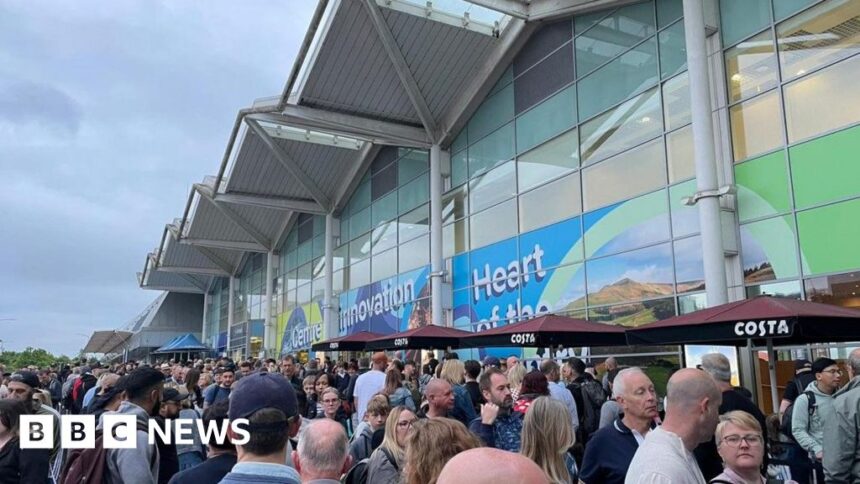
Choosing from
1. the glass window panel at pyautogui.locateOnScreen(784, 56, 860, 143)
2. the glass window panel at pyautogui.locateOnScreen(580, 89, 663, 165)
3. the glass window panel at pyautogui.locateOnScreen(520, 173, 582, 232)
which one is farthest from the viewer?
the glass window panel at pyautogui.locateOnScreen(520, 173, 582, 232)

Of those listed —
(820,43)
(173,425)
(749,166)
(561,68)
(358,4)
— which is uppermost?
(358,4)

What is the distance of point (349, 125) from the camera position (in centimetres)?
1903

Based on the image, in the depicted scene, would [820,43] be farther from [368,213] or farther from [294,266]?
[294,266]

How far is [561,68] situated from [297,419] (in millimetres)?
14126

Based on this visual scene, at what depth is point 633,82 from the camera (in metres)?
13.5

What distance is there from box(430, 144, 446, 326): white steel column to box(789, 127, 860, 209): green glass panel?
10.6 m

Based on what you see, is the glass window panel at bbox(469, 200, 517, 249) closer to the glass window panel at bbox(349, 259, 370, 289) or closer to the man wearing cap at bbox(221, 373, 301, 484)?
the glass window panel at bbox(349, 259, 370, 289)

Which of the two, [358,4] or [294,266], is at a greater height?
[358,4]

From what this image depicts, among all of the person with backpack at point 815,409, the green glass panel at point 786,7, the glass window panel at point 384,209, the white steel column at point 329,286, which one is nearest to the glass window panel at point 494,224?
the glass window panel at point 384,209

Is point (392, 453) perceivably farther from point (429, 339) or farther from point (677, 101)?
point (677, 101)

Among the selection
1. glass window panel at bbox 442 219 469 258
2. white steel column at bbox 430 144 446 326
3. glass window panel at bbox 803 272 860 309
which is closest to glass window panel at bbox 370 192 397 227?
white steel column at bbox 430 144 446 326

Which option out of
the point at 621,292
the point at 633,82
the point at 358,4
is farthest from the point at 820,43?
the point at 358,4

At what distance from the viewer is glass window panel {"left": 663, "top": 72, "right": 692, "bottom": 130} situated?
1217 cm

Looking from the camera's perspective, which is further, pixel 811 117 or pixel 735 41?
pixel 735 41
